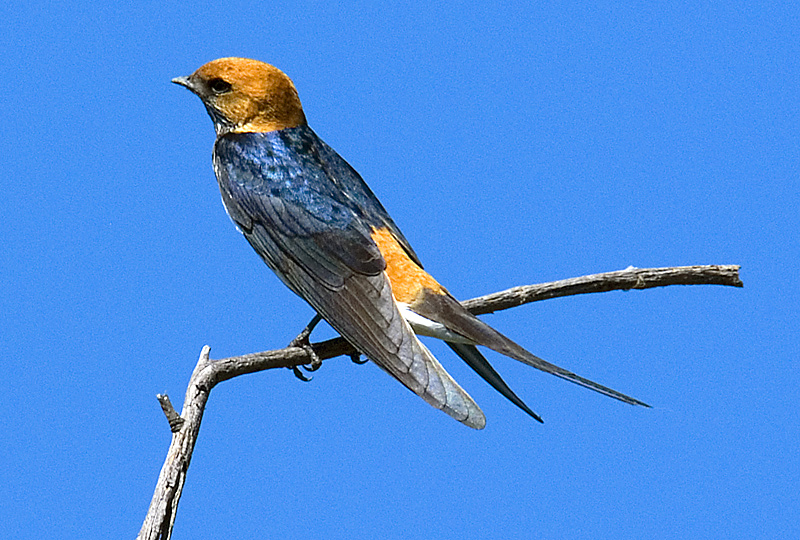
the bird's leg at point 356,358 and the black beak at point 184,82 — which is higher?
the black beak at point 184,82

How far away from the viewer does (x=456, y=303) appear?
12.6ft

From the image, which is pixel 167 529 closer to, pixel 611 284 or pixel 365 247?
→ pixel 365 247

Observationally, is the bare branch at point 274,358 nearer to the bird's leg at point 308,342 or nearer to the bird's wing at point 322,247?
the bird's leg at point 308,342

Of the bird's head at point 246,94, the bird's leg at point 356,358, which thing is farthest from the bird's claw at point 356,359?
the bird's head at point 246,94

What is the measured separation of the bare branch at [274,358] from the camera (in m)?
3.35

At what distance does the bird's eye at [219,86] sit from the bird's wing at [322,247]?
7.6 inches

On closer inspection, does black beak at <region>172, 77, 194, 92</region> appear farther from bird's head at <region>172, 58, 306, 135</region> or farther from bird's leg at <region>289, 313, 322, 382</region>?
bird's leg at <region>289, 313, 322, 382</region>

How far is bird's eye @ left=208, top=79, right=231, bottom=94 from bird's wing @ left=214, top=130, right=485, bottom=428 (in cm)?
19

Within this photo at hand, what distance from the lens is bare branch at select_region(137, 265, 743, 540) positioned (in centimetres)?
335

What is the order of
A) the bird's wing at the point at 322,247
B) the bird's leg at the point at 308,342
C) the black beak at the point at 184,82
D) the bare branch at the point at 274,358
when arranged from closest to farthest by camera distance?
the bare branch at the point at 274,358
the bird's wing at the point at 322,247
the bird's leg at the point at 308,342
the black beak at the point at 184,82

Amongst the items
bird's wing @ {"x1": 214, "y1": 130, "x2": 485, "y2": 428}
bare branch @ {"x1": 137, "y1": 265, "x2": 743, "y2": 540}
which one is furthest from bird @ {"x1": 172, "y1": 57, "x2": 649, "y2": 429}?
bare branch @ {"x1": 137, "y1": 265, "x2": 743, "y2": 540}

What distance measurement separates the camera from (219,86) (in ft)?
13.7

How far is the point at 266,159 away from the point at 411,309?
88 centimetres

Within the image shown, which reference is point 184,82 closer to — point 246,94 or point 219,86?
point 219,86
